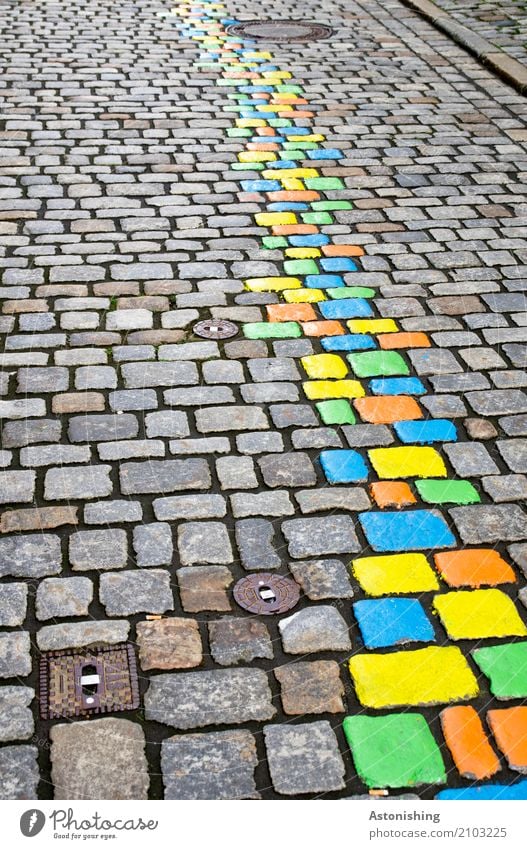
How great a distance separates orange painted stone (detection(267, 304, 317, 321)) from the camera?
523cm

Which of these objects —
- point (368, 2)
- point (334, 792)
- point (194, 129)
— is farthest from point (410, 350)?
point (368, 2)

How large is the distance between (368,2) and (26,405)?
10675mm

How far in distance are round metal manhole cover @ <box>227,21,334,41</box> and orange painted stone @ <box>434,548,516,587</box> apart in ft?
29.3

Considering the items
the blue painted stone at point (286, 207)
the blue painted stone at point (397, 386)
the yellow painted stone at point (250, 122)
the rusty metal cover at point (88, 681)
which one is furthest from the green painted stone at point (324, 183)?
the rusty metal cover at point (88, 681)

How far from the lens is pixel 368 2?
512 inches

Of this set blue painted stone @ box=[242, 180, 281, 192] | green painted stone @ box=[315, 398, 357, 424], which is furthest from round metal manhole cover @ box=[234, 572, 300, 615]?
blue painted stone @ box=[242, 180, 281, 192]

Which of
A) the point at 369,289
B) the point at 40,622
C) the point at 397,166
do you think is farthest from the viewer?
the point at 397,166

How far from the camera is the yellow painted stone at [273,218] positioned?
6.40 meters

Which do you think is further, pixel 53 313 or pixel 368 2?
pixel 368 2

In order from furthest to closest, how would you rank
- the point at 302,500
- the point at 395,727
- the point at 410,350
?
1. the point at 410,350
2. the point at 302,500
3. the point at 395,727

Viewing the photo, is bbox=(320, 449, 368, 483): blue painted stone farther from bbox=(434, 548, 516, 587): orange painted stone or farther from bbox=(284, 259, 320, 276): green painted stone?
bbox=(284, 259, 320, 276): green painted stone

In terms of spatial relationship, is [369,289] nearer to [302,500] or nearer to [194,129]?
[302,500]

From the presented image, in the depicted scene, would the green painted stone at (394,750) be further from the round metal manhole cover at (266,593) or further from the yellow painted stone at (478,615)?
the round metal manhole cover at (266,593)

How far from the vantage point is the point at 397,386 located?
4.63 meters
